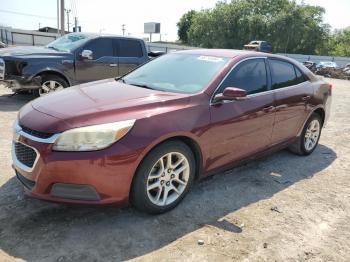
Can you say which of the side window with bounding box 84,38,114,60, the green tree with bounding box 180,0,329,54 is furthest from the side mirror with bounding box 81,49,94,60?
the green tree with bounding box 180,0,329,54

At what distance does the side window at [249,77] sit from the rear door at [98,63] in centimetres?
525

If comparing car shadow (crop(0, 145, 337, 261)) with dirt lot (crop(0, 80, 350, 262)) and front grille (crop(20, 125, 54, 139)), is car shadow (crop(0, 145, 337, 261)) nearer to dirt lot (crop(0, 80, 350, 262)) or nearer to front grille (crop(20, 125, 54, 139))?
dirt lot (crop(0, 80, 350, 262))

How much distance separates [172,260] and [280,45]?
60130 millimetres

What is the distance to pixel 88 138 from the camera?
320cm

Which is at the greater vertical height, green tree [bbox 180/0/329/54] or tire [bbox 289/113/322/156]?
green tree [bbox 180/0/329/54]

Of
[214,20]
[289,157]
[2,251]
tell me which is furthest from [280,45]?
[2,251]

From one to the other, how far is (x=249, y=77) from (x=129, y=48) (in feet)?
19.2

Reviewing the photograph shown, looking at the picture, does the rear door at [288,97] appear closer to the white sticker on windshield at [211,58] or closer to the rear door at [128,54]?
the white sticker on windshield at [211,58]

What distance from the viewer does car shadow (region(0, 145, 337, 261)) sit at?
3.11 metres

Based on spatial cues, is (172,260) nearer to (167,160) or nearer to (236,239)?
(236,239)

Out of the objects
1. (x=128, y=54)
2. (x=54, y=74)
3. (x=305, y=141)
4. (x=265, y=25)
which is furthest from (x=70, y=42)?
(x=265, y=25)

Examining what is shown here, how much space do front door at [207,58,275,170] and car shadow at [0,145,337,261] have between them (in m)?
0.41

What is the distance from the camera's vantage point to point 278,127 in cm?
503

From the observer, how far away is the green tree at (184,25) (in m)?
79.2
